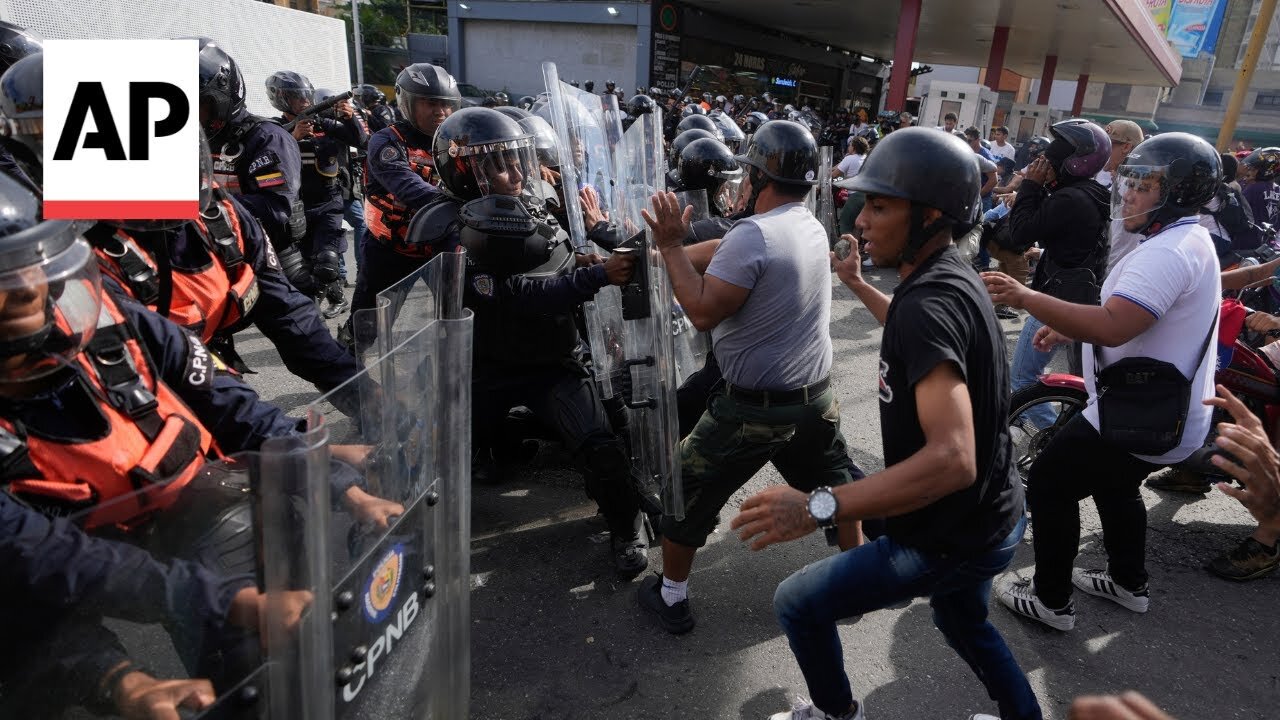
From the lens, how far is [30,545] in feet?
3.45

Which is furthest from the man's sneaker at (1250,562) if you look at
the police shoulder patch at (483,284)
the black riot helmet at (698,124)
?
the black riot helmet at (698,124)

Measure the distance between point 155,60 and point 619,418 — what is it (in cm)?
219

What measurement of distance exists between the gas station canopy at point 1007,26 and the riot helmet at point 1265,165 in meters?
→ 14.4

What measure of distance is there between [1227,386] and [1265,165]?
460 centimetres

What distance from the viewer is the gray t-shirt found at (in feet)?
8.33

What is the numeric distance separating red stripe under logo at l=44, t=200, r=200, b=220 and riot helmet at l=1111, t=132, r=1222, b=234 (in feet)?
10.3

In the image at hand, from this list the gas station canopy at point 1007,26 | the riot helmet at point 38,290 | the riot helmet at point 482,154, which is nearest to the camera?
the riot helmet at point 38,290

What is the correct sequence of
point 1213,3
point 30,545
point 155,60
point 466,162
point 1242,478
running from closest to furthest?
point 30,545 → point 1242,478 → point 155,60 → point 466,162 → point 1213,3

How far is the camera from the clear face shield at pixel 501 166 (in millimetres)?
3033

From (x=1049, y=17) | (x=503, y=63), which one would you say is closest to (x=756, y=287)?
(x=1049, y=17)

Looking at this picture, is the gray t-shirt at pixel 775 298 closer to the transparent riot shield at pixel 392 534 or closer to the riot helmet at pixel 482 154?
→ the riot helmet at pixel 482 154

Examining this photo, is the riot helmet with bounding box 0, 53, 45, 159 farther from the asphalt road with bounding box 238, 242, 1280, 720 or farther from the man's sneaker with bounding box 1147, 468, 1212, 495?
the man's sneaker with bounding box 1147, 468, 1212, 495

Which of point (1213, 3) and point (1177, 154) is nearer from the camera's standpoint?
point (1177, 154)

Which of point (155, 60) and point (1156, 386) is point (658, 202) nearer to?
point (155, 60)
